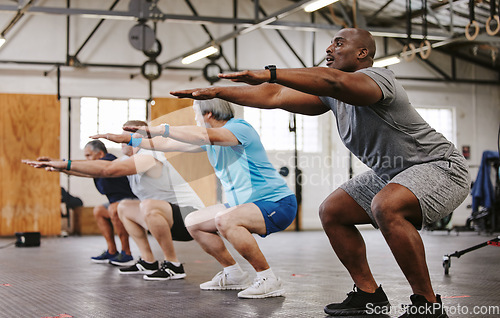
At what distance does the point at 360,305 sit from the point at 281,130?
10.00 metres

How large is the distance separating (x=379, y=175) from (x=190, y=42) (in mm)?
10077

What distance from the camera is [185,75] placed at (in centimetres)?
1250

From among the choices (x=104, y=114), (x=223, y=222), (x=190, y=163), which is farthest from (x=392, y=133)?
(x=104, y=114)

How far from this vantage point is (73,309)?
308 cm

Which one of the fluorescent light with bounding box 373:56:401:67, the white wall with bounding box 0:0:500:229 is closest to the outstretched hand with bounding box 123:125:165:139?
the fluorescent light with bounding box 373:56:401:67

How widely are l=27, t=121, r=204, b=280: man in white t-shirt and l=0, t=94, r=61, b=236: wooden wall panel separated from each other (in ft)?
20.0

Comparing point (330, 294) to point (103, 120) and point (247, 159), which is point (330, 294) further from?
point (103, 120)

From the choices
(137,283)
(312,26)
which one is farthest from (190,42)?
(137,283)

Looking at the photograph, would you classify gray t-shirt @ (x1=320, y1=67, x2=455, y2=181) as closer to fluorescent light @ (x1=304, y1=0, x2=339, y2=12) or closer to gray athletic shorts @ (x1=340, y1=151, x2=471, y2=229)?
gray athletic shorts @ (x1=340, y1=151, x2=471, y2=229)

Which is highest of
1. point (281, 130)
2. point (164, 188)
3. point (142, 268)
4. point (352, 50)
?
point (281, 130)

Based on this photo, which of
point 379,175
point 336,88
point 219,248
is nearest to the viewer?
point 336,88

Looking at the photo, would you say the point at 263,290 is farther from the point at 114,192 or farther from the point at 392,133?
the point at 114,192

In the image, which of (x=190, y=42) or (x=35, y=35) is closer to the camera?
(x=35, y=35)

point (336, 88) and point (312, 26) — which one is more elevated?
point (312, 26)
